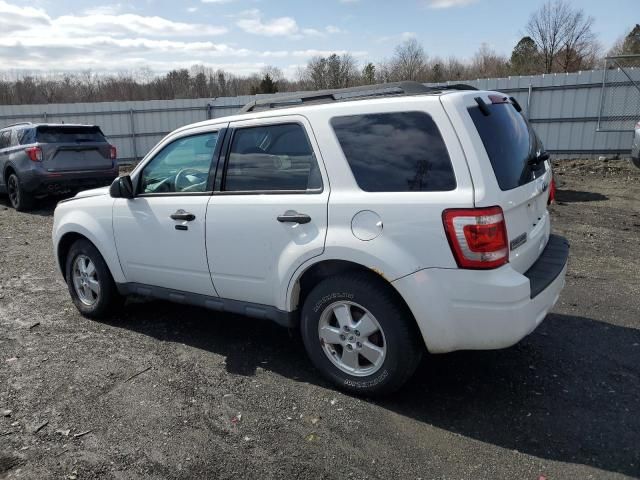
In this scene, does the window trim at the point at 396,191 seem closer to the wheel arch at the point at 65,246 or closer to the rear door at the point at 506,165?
the rear door at the point at 506,165

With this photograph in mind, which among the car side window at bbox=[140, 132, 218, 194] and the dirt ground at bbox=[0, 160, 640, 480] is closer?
the dirt ground at bbox=[0, 160, 640, 480]

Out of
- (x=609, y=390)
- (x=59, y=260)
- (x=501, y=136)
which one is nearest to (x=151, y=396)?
(x=59, y=260)

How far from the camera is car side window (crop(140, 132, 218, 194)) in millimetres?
3945

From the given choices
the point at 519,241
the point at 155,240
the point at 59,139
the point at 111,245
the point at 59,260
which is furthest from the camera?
the point at 59,139

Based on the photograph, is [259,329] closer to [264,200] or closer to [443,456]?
[264,200]

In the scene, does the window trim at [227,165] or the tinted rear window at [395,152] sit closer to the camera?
the tinted rear window at [395,152]

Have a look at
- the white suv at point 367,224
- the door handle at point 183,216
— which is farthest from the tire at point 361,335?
the door handle at point 183,216

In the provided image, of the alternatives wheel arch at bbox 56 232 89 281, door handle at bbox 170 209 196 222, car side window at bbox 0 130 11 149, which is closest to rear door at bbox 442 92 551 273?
door handle at bbox 170 209 196 222

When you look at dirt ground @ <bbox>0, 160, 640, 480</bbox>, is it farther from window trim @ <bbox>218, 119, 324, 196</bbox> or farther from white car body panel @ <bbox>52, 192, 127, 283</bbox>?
window trim @ <bbox>218, 119, 324, 196</bbox>

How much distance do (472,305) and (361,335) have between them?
2.43 feet

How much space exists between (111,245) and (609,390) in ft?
13.1

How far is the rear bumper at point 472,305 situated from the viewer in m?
2.78

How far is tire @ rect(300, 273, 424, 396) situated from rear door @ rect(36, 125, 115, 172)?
30.0ft

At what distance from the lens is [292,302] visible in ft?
11.5
